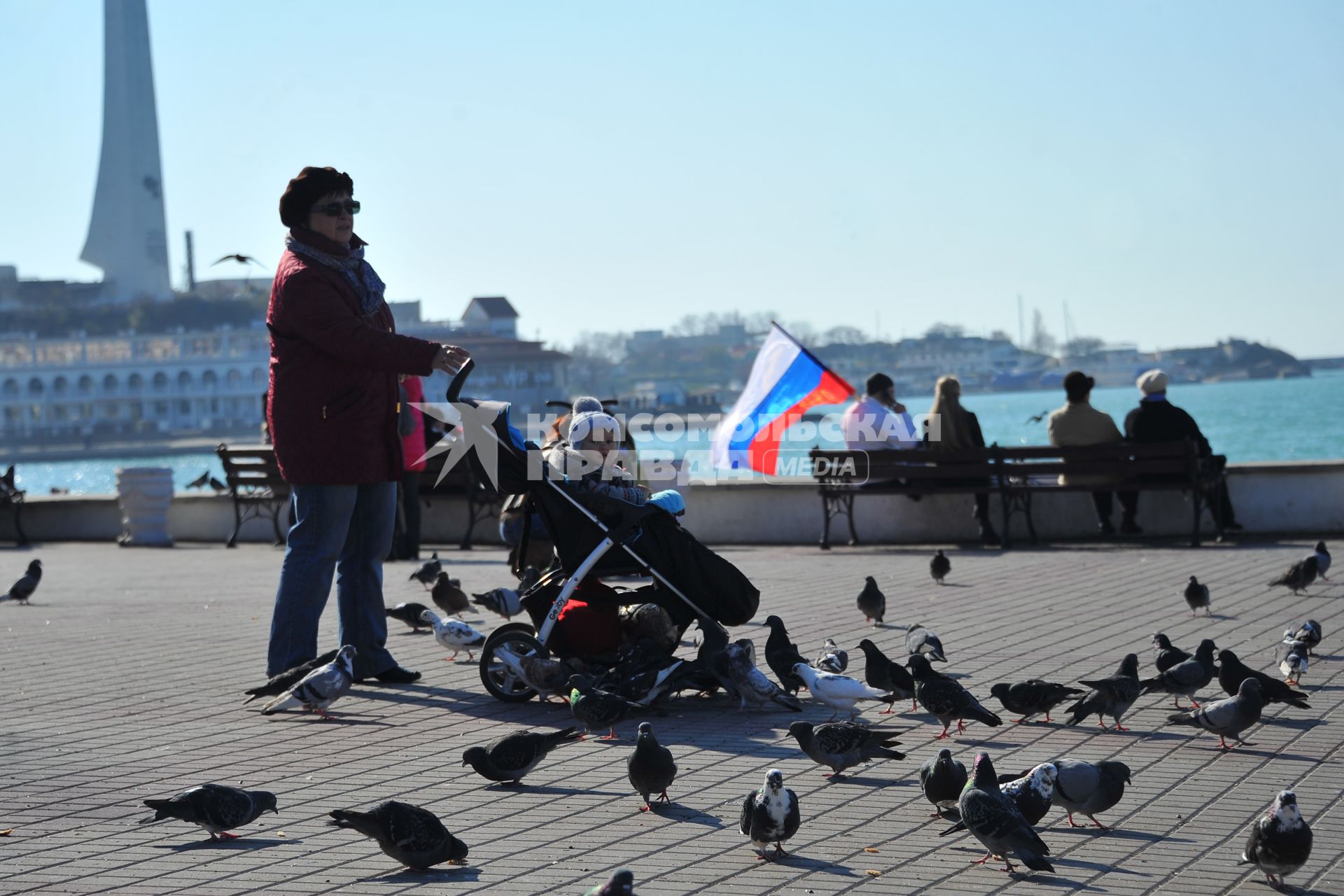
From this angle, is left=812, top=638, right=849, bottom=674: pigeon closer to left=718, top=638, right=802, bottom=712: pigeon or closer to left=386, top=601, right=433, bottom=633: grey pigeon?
left=718, top=638, right=802, bottom=712: pigeon

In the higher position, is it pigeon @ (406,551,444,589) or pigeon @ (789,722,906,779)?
pigeon @ (406,551,444,589)

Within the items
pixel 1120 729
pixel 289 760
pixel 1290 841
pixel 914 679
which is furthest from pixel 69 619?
pixel 1290 841

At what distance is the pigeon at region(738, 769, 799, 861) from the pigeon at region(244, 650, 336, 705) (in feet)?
9.48

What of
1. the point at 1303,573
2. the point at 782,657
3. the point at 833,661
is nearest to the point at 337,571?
the point at 782,657

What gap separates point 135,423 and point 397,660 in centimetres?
16070

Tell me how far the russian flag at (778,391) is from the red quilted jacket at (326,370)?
13490 mm

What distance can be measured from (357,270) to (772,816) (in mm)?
4087

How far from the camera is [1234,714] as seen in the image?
6.17 m

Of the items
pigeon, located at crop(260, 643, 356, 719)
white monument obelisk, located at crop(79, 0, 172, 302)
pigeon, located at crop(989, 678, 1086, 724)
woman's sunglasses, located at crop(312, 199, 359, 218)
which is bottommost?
pigeon, located at crop(989, 678, 1086, 724)

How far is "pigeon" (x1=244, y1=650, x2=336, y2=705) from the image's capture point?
7160 millimetres

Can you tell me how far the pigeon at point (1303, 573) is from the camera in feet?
33.3

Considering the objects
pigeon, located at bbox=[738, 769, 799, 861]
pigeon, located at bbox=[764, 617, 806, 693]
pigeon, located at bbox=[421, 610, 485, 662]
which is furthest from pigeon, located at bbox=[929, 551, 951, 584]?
pigeon, located at bbox=[738, 769, 799, 861]

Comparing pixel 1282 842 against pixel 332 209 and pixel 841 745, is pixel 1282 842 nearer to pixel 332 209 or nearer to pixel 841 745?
pixel 841 745

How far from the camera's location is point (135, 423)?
162 meters
